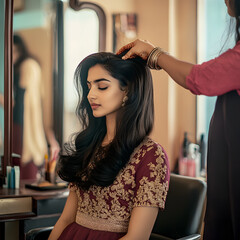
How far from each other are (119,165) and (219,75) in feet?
1.93

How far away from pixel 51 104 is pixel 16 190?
0.72m

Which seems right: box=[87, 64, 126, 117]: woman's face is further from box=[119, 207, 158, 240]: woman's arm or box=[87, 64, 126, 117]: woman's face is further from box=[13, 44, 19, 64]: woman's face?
box=[13, 44, 19, 64]: woman's face

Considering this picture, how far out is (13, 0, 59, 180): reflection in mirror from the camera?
2575mm

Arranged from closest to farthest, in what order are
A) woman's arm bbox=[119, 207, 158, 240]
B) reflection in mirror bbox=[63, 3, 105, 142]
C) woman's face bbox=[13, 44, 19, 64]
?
1. woman's arm bbox=[119, 207, 158, 240]
2. woman's face bbox=[13, 44, 19, 64]
3. reflection in mirror bbox=[63, 3, 105, 142]

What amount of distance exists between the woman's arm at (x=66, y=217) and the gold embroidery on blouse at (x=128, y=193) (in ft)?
0.46

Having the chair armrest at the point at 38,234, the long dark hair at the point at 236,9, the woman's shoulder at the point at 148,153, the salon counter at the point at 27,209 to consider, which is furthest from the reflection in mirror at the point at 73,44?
the long dark hair at the point at 236,9

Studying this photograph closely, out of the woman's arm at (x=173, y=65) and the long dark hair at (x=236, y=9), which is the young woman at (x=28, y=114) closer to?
the woman's arm at (x=173, y=65)

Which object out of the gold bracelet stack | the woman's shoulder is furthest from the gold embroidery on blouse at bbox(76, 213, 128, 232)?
the gold bracelet stack

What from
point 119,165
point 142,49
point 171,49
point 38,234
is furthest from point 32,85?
point 142,49

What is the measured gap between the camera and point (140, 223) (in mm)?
1362

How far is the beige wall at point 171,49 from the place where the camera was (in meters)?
2.78

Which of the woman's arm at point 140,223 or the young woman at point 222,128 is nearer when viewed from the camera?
the young woman at point 222,128

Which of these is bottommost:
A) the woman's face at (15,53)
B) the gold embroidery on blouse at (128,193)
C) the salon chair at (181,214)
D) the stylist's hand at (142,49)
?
the salon chair at (181,214)

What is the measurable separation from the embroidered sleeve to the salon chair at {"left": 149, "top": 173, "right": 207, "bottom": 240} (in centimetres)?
41
